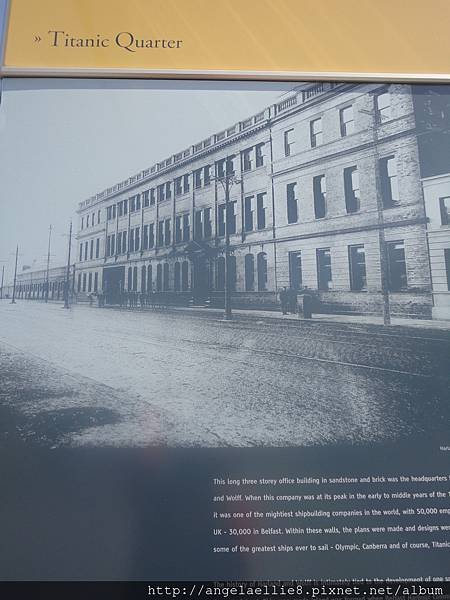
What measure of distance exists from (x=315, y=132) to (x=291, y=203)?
0.59 meters

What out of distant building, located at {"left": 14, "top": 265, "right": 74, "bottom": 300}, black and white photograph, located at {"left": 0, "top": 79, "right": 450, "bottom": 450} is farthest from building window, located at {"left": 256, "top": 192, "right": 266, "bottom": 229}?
distant building, located at {"left": 14, "top": 265, "right": 74, "bottom": 300}

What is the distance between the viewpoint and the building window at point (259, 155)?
2.91m

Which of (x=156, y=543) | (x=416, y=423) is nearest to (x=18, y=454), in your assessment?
(x=156, y=543)

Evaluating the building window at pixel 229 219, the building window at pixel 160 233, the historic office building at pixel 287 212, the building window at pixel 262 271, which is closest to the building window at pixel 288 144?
the historic office building at pixel 287 212

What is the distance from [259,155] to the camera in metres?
2.94

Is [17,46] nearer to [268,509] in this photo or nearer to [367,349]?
[367,349]

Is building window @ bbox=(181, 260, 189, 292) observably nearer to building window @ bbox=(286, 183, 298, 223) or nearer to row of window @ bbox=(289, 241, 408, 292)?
row of window @ bbox=(289, 241, 408, 292)

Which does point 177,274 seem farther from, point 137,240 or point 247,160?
point 247,160

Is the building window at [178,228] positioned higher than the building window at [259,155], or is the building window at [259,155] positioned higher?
the building window at [259,155]

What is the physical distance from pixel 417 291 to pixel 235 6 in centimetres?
248

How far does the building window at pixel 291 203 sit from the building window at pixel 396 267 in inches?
27.2

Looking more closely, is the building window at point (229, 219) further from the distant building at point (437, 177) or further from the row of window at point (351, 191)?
the distant building at point (437, 177)

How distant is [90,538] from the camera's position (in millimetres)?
2162

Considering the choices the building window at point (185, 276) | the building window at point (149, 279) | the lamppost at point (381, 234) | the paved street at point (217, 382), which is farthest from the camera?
the building window at point (149, 279)
